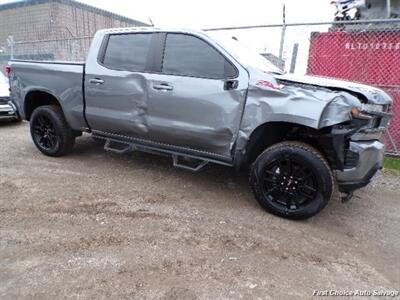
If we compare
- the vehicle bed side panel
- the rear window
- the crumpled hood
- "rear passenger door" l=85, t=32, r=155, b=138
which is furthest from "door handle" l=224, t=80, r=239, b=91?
the vehicle bed side panel

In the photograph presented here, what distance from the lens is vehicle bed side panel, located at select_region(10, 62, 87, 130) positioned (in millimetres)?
5090

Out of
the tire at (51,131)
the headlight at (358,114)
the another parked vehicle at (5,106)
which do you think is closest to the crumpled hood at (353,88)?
the headlight at (358,114)

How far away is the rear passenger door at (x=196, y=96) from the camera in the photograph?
12.9ft

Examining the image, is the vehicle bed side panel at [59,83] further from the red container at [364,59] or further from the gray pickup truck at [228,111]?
the red container at [364,59]

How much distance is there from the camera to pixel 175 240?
3.29 m

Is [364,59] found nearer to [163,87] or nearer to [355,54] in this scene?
[355,54]

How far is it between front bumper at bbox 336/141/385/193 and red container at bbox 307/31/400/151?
10.3 ft

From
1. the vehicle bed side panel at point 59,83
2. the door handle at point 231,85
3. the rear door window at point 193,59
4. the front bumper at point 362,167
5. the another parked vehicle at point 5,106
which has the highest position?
the rear door window at point 193,59

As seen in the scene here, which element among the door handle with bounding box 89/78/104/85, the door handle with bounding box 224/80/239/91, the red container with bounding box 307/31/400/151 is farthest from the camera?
the red container with bounding box 307/31/400/151

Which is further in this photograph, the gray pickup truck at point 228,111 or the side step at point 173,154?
the side step at point 173,154

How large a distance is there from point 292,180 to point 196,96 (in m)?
1.39

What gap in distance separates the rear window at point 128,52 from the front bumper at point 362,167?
263 centimetres

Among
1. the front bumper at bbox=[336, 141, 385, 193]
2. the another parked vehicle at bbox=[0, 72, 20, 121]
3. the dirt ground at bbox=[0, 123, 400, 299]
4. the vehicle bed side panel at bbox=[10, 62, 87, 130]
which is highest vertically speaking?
the vehicle bed side panel at bbox=[10, 62, 87, 130]

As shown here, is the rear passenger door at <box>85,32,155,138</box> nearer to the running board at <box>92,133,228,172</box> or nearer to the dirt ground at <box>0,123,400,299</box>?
the running board at <box>92,133,228,172</box>
